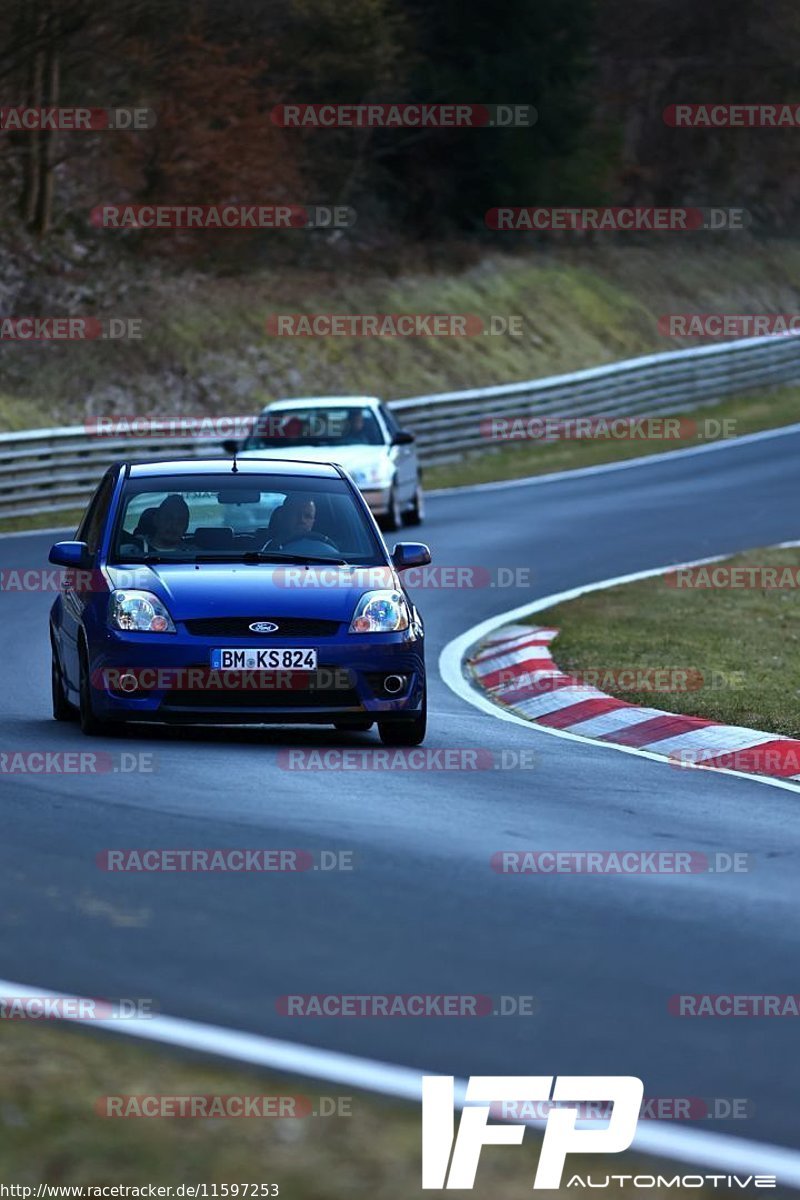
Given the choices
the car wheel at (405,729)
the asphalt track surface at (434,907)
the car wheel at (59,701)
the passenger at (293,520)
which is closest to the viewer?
the asphalt track surface at (434,907)

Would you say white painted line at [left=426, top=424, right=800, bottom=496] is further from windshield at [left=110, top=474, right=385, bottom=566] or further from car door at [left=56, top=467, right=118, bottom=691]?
windshield at [left=110, top=474, right=385, bottom=566]

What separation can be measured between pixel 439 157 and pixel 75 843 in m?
41.8

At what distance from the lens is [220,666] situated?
11.6 metres

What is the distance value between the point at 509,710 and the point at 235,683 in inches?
135

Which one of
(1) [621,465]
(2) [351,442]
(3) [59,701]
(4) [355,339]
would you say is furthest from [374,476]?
(4) [355,339]

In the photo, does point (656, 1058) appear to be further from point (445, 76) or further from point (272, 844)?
point (445, 76)

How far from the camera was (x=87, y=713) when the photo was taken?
11938mm

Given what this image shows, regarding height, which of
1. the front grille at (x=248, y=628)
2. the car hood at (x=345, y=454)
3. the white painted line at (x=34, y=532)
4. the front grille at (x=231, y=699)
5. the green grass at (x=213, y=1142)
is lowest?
the green grass at (x=213, y=1142)

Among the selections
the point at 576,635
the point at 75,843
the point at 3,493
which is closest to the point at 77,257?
the point at 3,493

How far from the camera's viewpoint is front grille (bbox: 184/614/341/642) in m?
11.7

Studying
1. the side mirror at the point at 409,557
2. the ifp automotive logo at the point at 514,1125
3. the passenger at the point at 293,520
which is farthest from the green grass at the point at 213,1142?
the side mirror at the point at 409,557

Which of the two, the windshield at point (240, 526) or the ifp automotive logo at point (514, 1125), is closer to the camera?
the ifp automotive logo at point (514, 1125)

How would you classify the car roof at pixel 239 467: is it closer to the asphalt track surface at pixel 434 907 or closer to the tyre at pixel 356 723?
the asphalt track surface at pixel 434 907

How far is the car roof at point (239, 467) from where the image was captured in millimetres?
13039
